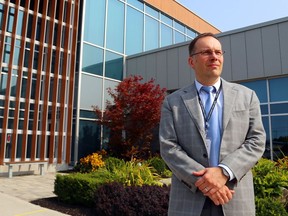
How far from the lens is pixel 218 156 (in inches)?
71.4

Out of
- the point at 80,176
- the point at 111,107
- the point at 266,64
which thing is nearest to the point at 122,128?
the point at 111,107

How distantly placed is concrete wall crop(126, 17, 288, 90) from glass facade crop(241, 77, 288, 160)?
53 cm


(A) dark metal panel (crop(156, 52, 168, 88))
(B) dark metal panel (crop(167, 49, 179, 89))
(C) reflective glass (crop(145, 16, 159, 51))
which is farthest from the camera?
(C) reflective glass (crop(145, 16, 159, 51))

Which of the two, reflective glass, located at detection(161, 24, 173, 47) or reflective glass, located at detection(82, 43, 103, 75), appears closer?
reflective glass, located at detection(82, 43, 103, 75)

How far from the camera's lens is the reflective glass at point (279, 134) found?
39.0 ft

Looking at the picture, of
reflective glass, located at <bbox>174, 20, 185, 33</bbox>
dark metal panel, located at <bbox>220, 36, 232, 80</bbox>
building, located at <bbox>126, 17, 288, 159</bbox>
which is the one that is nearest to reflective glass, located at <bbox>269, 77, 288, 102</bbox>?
building, located at <bbox>126, 17, 288, 159</bbox>

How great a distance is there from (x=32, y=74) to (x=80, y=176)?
309 inches

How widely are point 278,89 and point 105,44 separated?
9.37 meters

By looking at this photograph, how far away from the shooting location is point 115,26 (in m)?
17.1

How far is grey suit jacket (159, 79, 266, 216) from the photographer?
1.74 m

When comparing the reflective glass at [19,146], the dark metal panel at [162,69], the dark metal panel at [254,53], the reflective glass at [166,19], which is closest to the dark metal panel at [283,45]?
the dark metal panel at [254,53]

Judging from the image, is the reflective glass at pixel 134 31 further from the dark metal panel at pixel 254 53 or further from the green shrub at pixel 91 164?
the green shrub at pixel 91 164

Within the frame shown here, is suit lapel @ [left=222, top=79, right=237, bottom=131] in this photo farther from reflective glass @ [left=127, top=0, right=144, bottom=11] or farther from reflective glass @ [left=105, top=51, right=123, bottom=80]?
reflective glass @ [left=127, top=0, right=144, bottom=11]

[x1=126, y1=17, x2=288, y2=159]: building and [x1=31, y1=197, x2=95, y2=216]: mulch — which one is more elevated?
[x1=126, y1=17, x2=288, y2=159]: building
